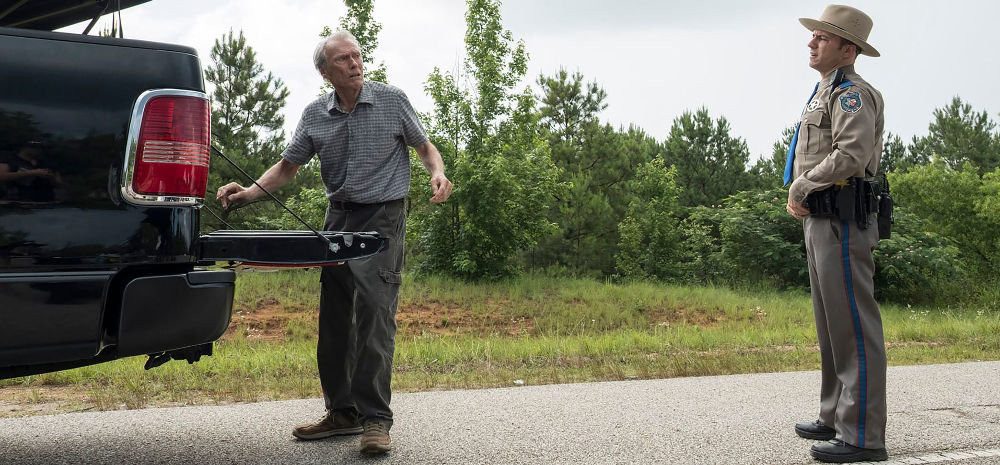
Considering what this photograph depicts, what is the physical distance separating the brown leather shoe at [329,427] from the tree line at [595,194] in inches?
574

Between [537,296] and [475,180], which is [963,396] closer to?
[537,296]

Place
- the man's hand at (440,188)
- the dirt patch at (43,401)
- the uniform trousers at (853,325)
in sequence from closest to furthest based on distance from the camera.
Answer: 1. the uniform trousers at (853,325)
2. the man's hand at (440,188)
3. the dirt patch at (43,401)

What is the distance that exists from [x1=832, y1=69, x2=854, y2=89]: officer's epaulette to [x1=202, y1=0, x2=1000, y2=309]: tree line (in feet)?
51.5

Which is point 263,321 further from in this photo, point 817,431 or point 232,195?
point 817,431

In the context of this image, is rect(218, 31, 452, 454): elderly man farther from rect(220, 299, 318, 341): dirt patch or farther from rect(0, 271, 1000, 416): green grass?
rect(220, 299, 318, 341): dirt patch

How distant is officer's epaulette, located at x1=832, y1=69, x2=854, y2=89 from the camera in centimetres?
376

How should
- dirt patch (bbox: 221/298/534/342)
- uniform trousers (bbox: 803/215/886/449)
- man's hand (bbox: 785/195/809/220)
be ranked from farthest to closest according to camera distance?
dirt patch (bbox: 221/298/534/342) → man's hand (bbox: 785/195/809/220) → uniform trousers (bbox: 803/215/886/449)

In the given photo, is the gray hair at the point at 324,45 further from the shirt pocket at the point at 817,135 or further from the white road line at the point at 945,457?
the white road line at the point at 945,457

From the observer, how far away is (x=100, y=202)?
2611 millimetres

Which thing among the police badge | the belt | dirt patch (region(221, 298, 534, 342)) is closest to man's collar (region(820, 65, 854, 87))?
the police badge

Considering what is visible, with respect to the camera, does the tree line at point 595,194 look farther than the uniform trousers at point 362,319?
Yes

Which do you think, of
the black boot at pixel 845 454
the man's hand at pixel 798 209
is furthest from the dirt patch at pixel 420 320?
the black boot at pixel 845 454

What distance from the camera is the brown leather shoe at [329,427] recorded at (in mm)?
3934

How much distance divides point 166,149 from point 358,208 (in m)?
1.31
